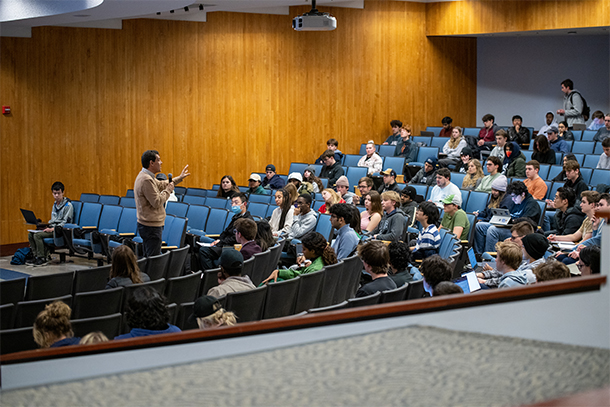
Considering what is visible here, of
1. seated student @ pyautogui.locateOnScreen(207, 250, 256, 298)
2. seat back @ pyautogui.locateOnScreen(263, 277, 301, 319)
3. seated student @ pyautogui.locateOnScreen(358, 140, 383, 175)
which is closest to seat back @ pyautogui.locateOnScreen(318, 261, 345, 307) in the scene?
seat back @ pyautogui.locateOnScreen(263, 277, 301, 319)

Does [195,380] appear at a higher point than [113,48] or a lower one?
lower

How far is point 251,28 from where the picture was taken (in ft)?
39.0

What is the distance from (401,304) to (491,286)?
7.27ft

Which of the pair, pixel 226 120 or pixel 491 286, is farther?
pixel 226 120

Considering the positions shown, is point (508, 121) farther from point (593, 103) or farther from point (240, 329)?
point (240, 329)


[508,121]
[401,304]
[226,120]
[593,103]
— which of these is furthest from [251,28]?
[401,304]

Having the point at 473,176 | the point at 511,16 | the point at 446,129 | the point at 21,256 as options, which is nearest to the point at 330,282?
the point at 473,176

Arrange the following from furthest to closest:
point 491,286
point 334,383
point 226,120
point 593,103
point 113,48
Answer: point 593,103 → point 226,120 → point 113,48 → point 491,286 → point 334,383

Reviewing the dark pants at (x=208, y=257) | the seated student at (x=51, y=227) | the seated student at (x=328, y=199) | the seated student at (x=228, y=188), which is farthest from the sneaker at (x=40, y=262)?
the seated student at (x=328, y=199)

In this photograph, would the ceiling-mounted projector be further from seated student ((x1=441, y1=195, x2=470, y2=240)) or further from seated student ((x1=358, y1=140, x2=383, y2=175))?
seated student ((x1=441, y1=195, x2=470, y2=240))

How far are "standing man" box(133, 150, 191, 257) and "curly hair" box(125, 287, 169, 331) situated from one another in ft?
9.86

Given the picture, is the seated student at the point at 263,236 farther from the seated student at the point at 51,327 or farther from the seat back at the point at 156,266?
the seated student at the point at 51,327

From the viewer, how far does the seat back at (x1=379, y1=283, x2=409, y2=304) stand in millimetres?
3959

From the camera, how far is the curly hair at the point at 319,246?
5.00 m
